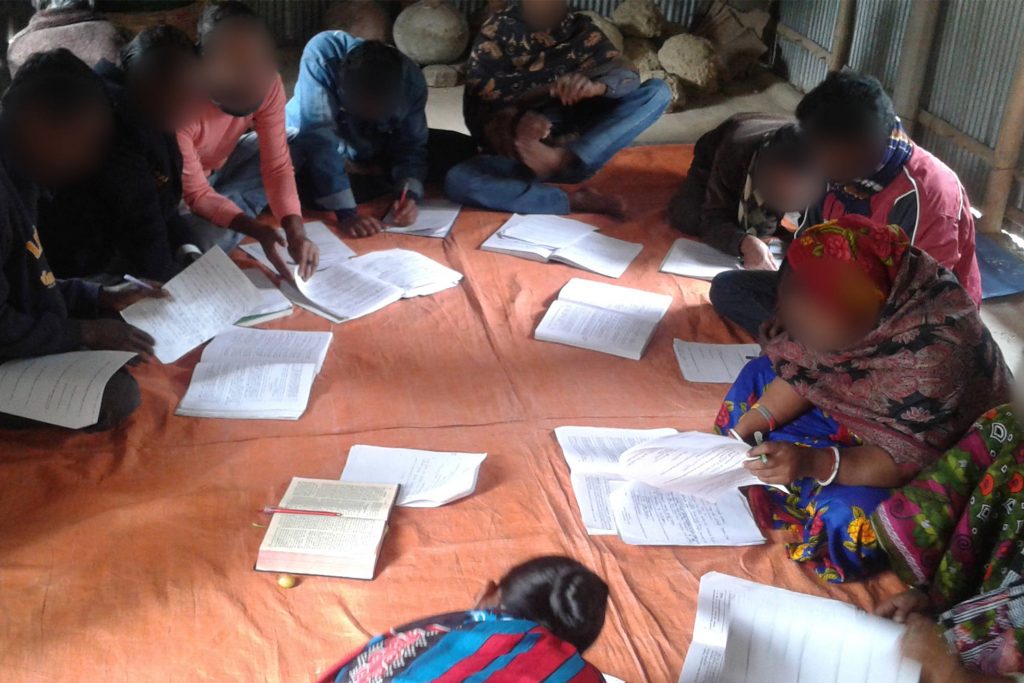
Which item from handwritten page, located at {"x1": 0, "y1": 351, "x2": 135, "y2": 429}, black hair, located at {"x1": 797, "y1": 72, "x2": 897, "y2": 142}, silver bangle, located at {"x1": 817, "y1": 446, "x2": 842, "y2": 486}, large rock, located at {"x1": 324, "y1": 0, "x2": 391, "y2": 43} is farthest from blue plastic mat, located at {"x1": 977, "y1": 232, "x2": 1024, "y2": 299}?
large rock, located at {"x1": 324, "y1": 0, "x2": 391, "y2": 43}

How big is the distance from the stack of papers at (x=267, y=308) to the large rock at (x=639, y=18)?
3.39 m

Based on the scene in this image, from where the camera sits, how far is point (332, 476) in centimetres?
191

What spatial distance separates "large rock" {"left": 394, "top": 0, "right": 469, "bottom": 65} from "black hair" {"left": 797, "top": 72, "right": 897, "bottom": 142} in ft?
11.1

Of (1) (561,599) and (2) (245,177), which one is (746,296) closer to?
(1) (561,599)

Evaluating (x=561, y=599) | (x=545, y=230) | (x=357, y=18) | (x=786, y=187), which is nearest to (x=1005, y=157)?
(x=786, y=187)

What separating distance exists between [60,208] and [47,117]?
0.63m

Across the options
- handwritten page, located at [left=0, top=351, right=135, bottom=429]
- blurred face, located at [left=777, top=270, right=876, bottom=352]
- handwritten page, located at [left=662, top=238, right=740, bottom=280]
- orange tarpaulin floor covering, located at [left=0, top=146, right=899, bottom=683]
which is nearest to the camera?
orange tarpaulin floor covering, located at [left=0, top=146, right=899, bottom=683]

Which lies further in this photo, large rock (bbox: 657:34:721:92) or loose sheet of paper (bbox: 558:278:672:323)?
large rock (bbox: 657:34:721:92)

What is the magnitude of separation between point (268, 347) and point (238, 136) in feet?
3.08

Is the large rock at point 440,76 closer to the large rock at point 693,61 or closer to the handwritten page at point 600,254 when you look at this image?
the large rock at point 693,61

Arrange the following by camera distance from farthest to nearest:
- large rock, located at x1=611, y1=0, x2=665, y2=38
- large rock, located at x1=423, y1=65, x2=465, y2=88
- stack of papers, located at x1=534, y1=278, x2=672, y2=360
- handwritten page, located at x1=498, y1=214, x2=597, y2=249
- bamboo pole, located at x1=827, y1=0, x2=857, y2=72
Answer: large rock, located at x1=611, y1=0, x2=665, y2=38
large rock, located at x1=423, y1=65, x2=465, y2=88
bamboo pole, located at x1=827, y1=0, x2=857, y2=72
handwritten page, located at x1=498, y1=214, x2=597, y2=249
stack of papers, located at x1=534, y1=278, x2=672, y2=360

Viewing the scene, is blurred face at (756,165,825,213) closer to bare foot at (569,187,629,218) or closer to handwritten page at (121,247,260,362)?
bare foot at (569,187,629,218)

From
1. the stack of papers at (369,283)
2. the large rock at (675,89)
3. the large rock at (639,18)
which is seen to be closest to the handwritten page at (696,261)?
the stack of papers at (369,283)

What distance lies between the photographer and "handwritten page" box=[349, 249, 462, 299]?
8.80 feet
